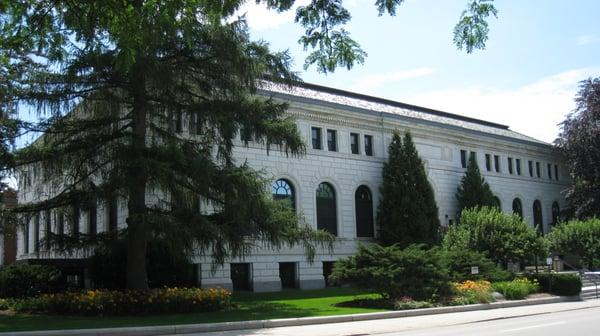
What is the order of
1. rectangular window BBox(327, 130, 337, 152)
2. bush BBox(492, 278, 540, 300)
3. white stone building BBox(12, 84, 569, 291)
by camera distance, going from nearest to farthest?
1. bush BBox(492, 278, 540, 300)
2. white stone building BBox(12, 84, 569, 291)
3. rectangular window BBox(327, 130, 337, 152)

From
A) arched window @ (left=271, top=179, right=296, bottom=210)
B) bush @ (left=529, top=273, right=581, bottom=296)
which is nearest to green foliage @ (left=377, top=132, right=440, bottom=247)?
arched window @ (left=271, top=179, right=296, bottom=210)

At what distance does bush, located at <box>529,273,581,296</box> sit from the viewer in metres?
31.0

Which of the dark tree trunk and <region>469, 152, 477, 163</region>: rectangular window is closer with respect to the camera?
the dark tree trunk

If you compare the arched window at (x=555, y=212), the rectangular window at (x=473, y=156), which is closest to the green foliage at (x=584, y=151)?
the arched window at (x=555, y=212)

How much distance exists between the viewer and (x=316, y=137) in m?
41.0

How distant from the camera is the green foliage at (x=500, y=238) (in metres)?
32.5

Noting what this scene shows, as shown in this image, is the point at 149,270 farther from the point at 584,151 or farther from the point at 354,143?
the point at 584,151

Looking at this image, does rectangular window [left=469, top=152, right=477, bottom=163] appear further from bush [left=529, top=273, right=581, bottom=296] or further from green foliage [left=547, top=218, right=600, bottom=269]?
bush [left=529, top=273, right=581, bottom=296]

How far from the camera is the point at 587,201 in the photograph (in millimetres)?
56562

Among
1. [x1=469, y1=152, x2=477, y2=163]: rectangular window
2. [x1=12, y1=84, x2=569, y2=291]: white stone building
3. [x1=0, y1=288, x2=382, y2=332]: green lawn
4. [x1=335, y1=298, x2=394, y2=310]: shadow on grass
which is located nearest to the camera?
[x1=0, y1=288, x2=382, y2=332]: green lawn

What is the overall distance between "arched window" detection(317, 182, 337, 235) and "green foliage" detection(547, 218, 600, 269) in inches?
613

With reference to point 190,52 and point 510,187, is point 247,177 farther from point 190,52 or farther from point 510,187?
point 510,187

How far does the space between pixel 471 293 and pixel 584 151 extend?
35529 millimetres

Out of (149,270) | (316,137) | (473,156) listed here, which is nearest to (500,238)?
(316,137)
